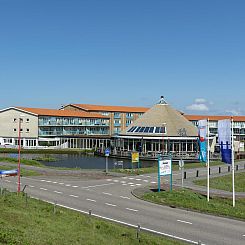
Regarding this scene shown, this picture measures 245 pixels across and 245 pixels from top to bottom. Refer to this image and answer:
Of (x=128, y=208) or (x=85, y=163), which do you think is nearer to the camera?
(x=128, y=208)

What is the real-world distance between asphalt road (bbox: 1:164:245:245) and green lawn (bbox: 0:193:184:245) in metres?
2.32

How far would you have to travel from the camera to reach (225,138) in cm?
3219

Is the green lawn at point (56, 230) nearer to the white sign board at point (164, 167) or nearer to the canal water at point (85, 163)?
the white sign board at point (164, 167)

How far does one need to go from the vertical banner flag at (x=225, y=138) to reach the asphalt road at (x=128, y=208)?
22.9 ft

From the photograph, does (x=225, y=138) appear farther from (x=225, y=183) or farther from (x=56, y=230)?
(x=56, y=230)

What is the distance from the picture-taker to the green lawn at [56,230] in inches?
664

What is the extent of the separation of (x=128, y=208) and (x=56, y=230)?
10065mm

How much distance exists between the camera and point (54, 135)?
108000 millimetres

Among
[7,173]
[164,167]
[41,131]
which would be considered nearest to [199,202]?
[164,167]

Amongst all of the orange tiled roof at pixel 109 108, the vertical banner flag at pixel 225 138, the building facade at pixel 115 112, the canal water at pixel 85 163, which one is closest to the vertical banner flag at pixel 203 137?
the vertical banner flag at pixel 225 138

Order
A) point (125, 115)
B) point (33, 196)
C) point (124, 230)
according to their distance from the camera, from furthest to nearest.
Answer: point (125, 115)
point (33, 196)
point (124, 230)

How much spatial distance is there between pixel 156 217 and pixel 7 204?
9.87 meters

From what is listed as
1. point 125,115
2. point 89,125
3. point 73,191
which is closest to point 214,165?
point 73,191

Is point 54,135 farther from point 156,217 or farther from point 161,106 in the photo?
point 156,217
